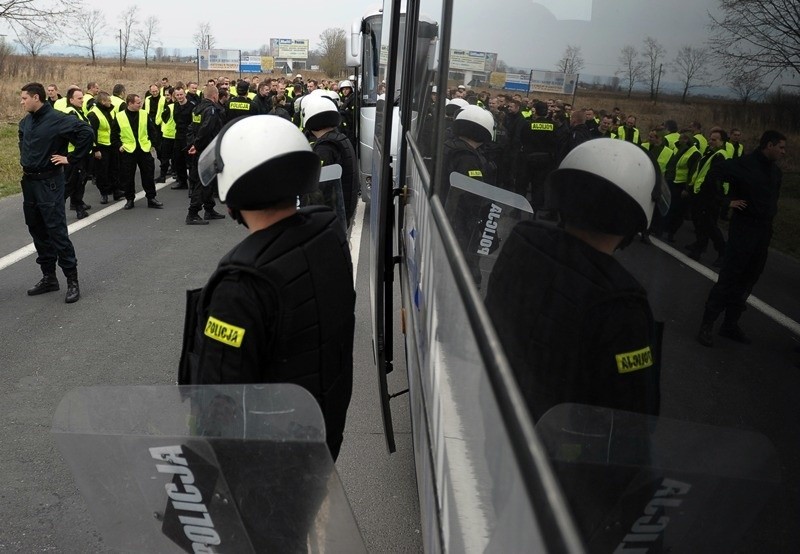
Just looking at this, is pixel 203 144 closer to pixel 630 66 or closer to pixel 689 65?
pixel 630 66

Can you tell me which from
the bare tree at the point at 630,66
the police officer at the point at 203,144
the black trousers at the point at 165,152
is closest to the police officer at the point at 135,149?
the police officer at the point at 203,144

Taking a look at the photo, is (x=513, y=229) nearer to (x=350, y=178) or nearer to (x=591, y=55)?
(x=591, y=55)

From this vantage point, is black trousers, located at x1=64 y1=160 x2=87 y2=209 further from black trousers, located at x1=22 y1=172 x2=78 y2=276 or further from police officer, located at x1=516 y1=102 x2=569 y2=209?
police officer, located at x1=516 y1=102 x2=569 y2=209

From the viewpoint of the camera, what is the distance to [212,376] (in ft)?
6.64

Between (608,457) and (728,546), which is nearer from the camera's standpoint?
(728,546)

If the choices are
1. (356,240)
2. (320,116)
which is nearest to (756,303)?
(320,116)

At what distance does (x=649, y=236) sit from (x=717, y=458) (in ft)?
0.89

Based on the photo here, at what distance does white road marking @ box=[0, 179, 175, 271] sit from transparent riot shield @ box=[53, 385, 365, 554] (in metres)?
7.24

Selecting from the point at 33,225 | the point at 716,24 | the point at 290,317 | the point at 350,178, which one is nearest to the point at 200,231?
the point at 33,225

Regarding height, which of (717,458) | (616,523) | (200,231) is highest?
(717,458)

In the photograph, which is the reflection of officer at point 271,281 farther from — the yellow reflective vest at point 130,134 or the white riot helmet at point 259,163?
the yellow reflective vest at point 130,134

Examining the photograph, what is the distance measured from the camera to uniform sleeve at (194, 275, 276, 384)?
6.51 ft

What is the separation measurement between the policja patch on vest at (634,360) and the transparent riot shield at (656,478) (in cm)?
5

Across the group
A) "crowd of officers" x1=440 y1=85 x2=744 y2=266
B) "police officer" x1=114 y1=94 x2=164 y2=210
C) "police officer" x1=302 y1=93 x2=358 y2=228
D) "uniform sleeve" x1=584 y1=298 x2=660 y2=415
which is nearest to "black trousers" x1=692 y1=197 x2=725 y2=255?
"crowd of officers" x1=440 y1=85 x2=744 y2=266
